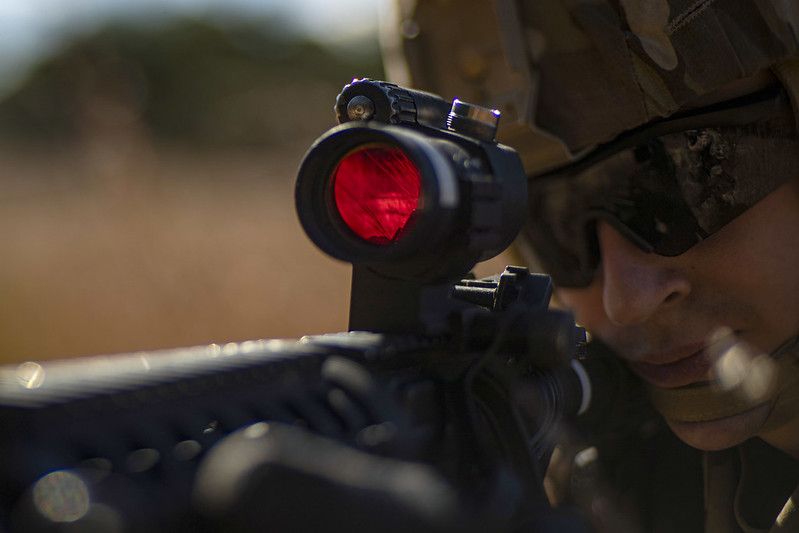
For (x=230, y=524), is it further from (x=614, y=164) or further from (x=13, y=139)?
(x=13, y=139)

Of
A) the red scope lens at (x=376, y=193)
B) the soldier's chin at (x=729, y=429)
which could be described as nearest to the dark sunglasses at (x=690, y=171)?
the soldier's chin at (x=729, y=429)

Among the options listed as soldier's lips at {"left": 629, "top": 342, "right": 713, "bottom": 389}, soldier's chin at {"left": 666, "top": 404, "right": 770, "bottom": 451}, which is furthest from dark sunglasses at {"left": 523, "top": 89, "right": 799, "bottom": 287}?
soldier's chin at {"left": 666, "top": 404, "right": 770, "bottom": 451}

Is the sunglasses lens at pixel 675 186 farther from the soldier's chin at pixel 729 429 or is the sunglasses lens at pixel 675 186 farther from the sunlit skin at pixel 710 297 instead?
the soldier's chin at pixel 729 429

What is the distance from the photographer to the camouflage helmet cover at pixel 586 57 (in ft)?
6.20

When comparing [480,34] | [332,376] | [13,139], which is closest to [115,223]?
[480,34]

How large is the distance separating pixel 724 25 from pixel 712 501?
1.10 meters

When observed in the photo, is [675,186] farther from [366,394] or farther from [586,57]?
[366,394]

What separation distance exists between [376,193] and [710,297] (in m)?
0.93

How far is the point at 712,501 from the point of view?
222 centimetres

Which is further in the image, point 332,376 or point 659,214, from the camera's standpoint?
point 659,214

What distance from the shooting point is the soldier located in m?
1.92

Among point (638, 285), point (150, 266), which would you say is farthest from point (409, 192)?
point (150, 266)

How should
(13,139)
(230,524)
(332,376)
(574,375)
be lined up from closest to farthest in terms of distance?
(230,524)
(332,376)
(574,375)
(13,139)

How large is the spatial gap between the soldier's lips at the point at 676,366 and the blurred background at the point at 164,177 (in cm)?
→ 520
